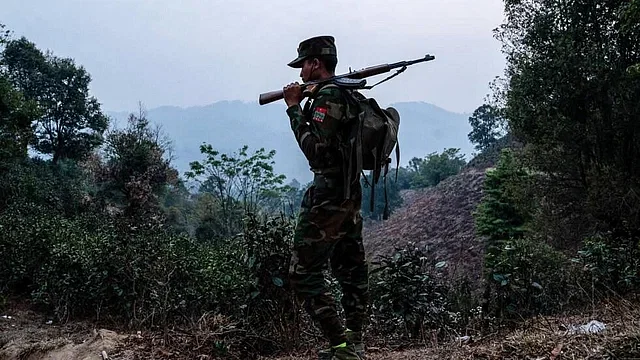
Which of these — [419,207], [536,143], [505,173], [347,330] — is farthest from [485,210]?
[347,330]

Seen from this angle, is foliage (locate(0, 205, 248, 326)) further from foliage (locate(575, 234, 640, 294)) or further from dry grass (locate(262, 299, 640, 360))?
foliage (locate(575, 234, 640, 294))

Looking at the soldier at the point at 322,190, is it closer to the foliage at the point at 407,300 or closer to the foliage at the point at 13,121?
the foliage at the point at 407,300

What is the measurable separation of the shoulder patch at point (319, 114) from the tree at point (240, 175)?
19733 mm

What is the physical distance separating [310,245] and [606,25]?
472 inches

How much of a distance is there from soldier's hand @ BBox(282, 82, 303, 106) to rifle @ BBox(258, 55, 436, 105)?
3 centimetres

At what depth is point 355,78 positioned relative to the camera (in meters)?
2.88

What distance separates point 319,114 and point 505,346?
1494 millimetres

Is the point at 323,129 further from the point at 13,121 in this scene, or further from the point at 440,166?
the point at 440,166

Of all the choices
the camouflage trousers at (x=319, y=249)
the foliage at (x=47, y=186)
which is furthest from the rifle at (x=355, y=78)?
the foliage at (x=47, y=186)

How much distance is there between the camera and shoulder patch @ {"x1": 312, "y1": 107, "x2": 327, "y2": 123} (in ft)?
8.39

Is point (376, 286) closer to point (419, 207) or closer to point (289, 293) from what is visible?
point (289, 293)

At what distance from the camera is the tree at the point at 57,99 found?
2200cm

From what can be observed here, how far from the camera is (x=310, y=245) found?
2.66 metres

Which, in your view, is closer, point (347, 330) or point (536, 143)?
point (347, 330)
